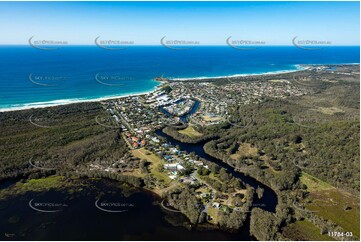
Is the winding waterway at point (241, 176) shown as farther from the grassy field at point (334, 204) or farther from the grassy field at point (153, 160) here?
the grassy field at point (153, 160)

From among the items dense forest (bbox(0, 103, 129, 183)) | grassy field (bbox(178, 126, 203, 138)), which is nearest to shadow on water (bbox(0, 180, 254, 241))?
dense forest (bbox(0, 103, 129, 183))

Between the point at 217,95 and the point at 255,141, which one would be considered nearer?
the point at 255,141

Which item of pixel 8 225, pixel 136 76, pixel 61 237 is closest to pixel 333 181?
pixel 61 237

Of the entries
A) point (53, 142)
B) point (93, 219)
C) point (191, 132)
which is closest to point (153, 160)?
point (93, 219)

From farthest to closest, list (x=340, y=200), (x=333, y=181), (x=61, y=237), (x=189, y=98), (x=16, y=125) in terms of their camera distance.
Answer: (x=189, y=98) → (x=16, y=125) → (x=333, y=181) → (x=340, y=200) → (x=61, y=237)

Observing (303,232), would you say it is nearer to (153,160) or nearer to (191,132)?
(153,160)

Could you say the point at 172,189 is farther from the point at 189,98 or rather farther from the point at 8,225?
the point at 189,98
